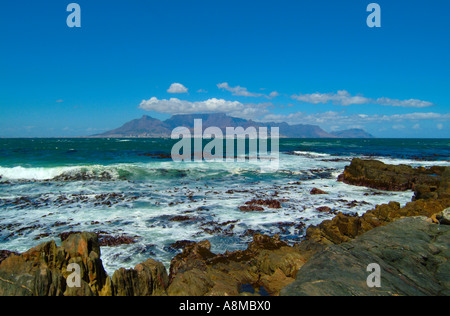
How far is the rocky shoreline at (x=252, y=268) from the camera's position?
5305 millimetres

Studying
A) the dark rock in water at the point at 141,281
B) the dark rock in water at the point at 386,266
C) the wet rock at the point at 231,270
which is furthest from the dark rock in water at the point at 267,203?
the dark rock in water at the point at 141,281

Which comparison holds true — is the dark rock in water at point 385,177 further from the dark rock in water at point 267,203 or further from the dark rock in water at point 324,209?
the dark rock in water at point 267,203

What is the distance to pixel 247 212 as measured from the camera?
15523 millimetres

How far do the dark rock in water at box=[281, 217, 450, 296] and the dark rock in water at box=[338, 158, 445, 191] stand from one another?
47.8 feet

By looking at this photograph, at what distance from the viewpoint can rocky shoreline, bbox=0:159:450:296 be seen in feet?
17.4

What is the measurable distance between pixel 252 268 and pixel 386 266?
3706 millimetres

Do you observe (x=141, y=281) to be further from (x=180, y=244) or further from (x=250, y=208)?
(x=250, y=208)

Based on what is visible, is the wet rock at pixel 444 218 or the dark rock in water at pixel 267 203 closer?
the wet rock at pixel 444 218

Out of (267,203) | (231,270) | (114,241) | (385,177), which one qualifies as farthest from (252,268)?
(385,177)

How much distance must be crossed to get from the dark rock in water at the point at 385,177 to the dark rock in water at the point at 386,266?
1458cm

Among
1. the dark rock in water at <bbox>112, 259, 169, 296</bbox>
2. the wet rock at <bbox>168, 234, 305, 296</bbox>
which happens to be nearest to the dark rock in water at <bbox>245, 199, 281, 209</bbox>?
the wet rock at <bbox>168, 234, 305, 296</bbox>
